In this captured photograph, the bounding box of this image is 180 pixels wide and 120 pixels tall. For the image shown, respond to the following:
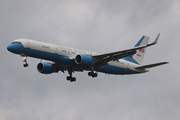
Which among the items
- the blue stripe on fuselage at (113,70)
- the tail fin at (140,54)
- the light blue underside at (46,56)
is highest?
the tail fin at (140,54)

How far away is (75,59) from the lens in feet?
184

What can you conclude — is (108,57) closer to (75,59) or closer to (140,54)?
(75,59)

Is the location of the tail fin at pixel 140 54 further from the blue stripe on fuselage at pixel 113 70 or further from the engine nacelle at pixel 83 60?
the engine nacelle at pixel 83 60

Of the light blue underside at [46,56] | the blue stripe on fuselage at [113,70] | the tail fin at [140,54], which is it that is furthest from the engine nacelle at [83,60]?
the tail fin at [140,54]

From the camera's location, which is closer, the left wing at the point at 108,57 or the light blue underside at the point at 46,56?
the light blue underside at the point at 46,56

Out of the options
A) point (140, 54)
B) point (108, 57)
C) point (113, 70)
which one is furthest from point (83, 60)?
point (140, 54)

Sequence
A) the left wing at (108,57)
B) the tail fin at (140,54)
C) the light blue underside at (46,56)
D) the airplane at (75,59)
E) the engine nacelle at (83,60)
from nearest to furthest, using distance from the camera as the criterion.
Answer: the light blue underside at (46,56) < the airplane at (75,59) < the engine nacelle at (83,60) < the left wing at (108,57) < the tail fin at (140,54)

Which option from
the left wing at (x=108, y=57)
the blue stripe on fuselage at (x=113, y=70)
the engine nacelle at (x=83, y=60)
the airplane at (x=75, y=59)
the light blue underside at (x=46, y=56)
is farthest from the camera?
the blue stripe on fuselage at (x=113, y=70)

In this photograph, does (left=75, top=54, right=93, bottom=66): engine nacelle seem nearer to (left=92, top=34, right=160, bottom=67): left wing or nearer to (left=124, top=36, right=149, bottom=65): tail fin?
(left=92, top=34, right=160, bottom=67): left wing

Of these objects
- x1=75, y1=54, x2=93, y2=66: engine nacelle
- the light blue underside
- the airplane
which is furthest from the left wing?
the light blue underside

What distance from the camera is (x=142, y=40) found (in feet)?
227

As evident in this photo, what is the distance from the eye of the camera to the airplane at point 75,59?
5391 cm

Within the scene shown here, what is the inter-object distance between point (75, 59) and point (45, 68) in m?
7.32

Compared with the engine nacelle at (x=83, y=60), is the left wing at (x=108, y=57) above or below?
above
